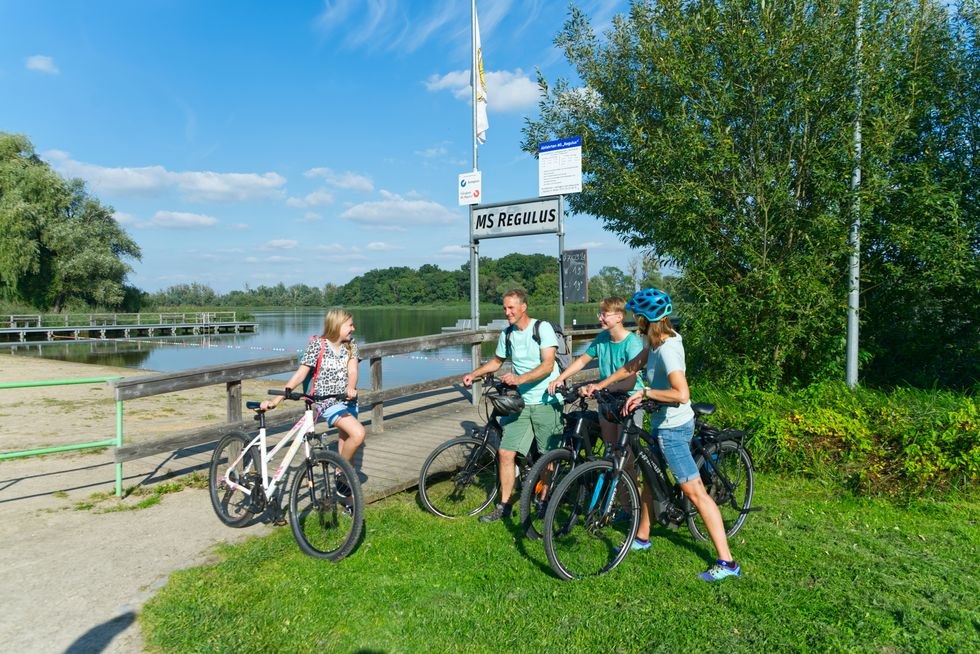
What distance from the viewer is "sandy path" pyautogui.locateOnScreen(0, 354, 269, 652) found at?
3.50 m

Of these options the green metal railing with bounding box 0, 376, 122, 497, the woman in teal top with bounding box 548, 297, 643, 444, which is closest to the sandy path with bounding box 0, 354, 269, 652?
the green metal railing with bounding box 0, 376, 122, 497

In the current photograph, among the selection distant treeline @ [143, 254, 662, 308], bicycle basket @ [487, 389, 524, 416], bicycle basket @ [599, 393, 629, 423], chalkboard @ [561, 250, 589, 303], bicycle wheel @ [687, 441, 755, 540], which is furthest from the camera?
distant treeline @ [143, 254, 662, 308]

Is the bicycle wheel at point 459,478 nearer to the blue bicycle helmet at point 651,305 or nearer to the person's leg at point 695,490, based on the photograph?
the person's leg at point 695,490

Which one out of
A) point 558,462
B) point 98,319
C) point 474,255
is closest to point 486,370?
point 558,462

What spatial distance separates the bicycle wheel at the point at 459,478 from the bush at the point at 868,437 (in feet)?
8.47

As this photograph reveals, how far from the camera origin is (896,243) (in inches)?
272

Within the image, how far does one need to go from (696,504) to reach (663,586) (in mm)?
547

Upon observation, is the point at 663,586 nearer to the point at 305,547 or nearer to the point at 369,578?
the point at 369,578

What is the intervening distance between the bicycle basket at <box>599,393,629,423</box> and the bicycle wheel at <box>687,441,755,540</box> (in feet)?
2.46

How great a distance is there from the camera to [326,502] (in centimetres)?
459

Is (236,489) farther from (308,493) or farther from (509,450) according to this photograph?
(509,450)

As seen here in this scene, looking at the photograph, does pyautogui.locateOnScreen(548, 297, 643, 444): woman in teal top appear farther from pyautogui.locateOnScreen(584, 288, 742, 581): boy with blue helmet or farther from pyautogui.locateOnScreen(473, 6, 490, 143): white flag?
pyautogui.locateOnScreen(473, 6, 490, 143): white flag

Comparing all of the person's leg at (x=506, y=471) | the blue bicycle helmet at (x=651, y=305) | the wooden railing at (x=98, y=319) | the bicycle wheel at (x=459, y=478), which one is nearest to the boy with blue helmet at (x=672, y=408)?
the blue bicycle helmet at (x=651, y=305)

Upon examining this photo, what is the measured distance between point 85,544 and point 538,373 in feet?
11.8
